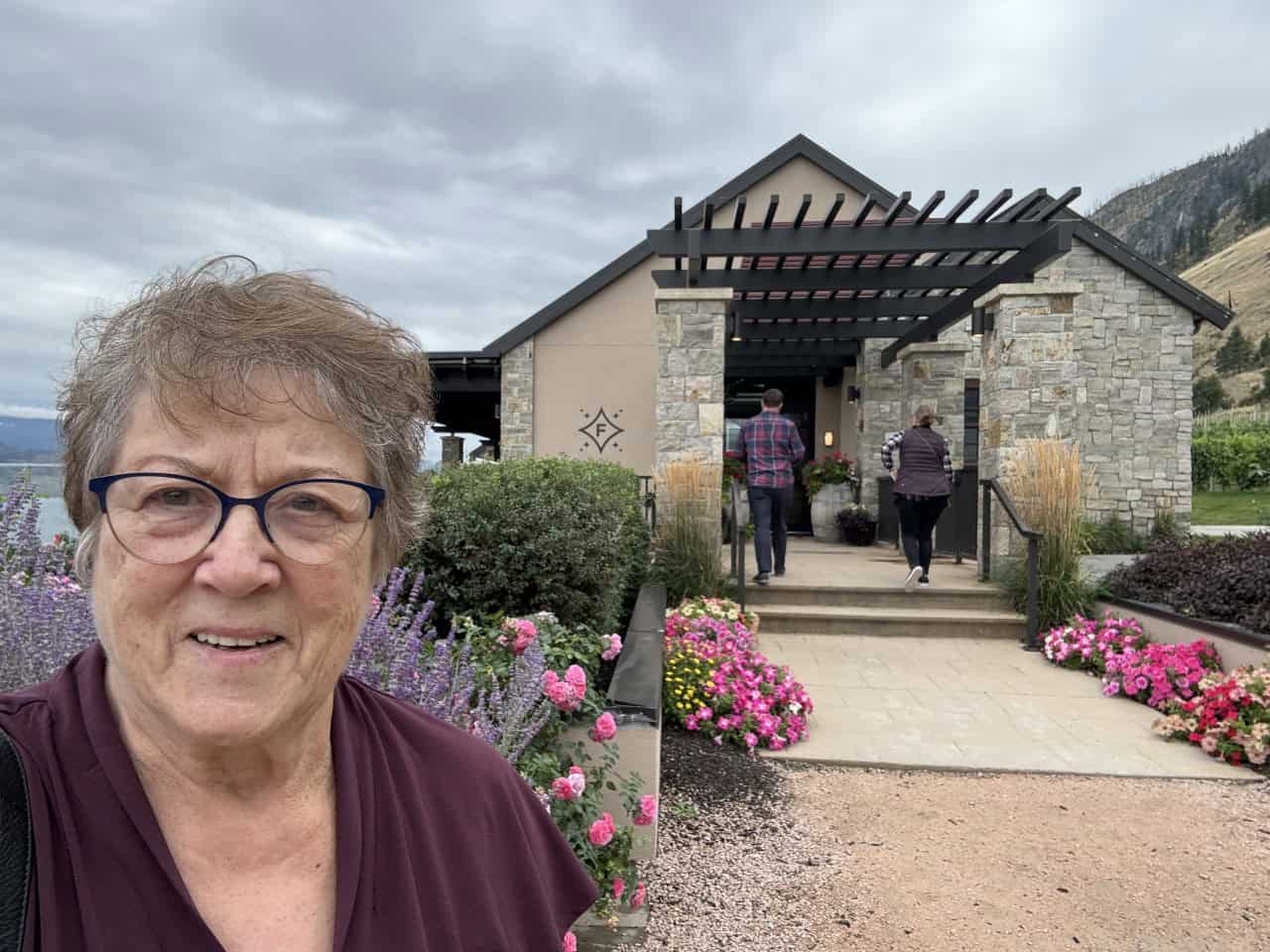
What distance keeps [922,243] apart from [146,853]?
23.1 feet

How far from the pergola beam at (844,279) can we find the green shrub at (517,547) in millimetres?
4226

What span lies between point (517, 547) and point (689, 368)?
12.6 ft

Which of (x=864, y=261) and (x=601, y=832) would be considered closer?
(x=601, y=832)

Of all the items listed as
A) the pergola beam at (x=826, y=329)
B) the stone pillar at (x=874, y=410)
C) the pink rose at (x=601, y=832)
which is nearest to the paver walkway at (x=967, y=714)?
the pink rose at (x=601, y=832)

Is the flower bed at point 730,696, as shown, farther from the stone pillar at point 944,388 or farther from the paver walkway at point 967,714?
the stone pillar at point 944,388

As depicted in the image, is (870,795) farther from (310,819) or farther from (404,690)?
(310,819)

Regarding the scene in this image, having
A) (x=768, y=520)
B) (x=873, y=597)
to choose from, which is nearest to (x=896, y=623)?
(x=873, y=597)

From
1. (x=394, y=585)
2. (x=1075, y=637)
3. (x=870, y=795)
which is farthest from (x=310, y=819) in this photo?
(x=1075, y=637)

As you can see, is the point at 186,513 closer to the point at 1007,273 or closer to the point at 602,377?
the point at 1007,273

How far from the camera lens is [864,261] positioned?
26.8ft

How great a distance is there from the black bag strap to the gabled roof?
1046 centimetres

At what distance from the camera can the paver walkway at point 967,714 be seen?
A: 3988 millimetres

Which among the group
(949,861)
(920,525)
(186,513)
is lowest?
(949,861)

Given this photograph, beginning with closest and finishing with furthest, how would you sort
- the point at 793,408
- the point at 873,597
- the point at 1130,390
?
the point at 873,597 → the point at 1130,390 → the point at 793,408
